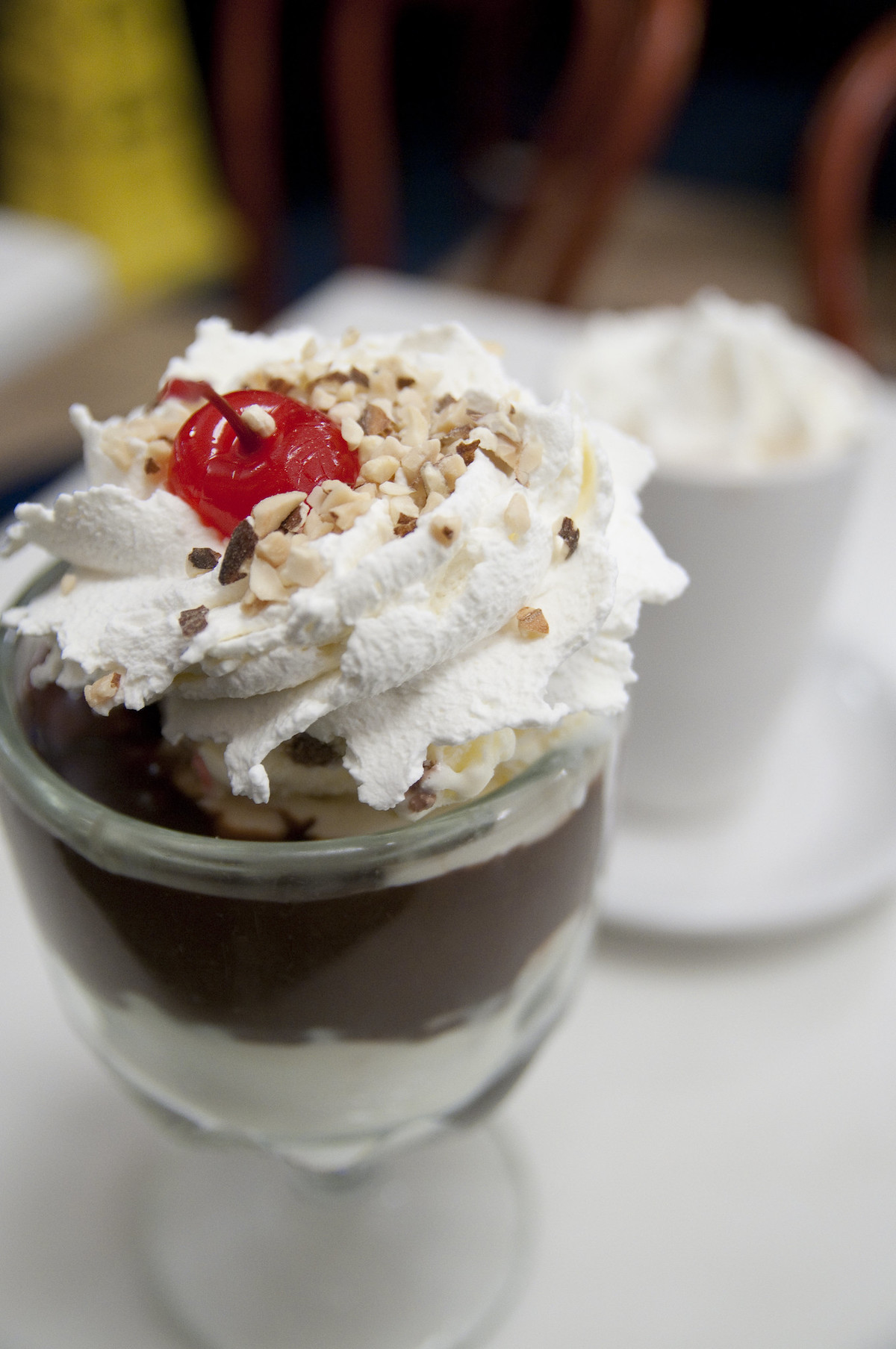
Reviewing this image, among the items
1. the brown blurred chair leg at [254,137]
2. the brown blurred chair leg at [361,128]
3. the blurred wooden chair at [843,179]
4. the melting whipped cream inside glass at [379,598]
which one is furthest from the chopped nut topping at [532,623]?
the brown blurred chair leg at [254,137]

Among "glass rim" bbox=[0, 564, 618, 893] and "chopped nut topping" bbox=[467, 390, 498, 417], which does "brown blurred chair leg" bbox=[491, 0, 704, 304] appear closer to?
"chopped nut topping" bbox=[467, 390, 498, 417]

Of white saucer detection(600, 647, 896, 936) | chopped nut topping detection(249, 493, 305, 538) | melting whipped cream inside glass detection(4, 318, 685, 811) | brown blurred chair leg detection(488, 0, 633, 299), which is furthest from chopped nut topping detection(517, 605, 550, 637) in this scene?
brown blurred chair leg detection(488, 0, 633, 299)

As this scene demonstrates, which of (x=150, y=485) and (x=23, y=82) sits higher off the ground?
(x=150, y=485)

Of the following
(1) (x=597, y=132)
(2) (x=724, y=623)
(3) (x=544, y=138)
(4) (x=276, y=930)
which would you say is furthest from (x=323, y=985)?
(3) (x=544, y=138)

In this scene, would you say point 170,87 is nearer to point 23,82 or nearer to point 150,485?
point 23,82

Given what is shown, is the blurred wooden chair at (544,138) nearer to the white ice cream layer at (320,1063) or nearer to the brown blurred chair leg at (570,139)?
the brown blurred chair leg at (570,139)

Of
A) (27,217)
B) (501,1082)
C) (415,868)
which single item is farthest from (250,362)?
(27,217)
